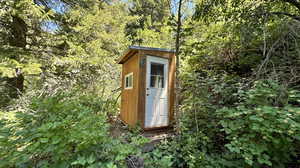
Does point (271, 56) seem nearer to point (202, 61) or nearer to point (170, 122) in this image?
point (202, 61)

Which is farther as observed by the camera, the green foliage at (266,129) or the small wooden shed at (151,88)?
the small wooden shed at (151,88)

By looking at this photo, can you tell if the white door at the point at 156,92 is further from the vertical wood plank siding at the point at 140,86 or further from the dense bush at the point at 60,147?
the dense bush at the point at 60,147

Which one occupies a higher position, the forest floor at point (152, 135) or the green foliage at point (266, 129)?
the green foliage at point (266, 129)

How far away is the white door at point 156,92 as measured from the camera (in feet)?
12.4

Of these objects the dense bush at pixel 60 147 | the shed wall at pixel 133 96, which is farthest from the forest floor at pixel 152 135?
the dense bush at pixel 60 147

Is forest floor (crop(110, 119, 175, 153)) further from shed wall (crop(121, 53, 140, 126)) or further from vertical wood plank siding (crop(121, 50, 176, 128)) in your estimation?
shed wall (crop(121, 53, 140, 126))

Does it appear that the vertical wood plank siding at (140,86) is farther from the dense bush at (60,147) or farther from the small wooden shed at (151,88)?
the dense bush at (60,147)

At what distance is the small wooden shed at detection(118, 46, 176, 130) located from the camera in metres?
3.69

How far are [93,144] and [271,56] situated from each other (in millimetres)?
3335

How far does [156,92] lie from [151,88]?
0.19 m

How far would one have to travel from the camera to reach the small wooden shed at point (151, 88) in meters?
3.69

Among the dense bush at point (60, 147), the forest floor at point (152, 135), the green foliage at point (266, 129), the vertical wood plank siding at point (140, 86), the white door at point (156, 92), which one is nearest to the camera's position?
the dense bush at point (60, 147)

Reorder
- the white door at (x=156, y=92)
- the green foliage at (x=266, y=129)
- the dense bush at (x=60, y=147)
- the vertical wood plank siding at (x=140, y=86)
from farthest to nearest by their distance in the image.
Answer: the white door at (x=156, y=92) → the vertical wood plank siding at (x=140, y=86) → the green foliage at (x=266, y=129) → the dense bush at (x=60, y=147)

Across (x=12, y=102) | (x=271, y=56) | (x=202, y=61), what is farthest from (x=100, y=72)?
(x=271, y=56)
